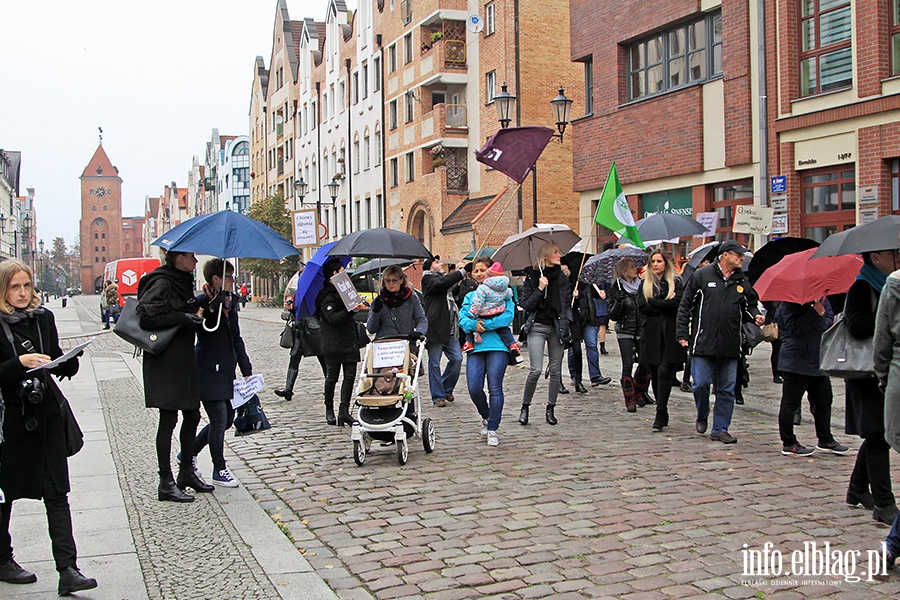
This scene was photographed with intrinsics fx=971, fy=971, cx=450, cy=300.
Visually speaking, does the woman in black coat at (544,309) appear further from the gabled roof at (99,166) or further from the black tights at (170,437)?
the gabled roof at (99,166)

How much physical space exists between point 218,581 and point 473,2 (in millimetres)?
35250

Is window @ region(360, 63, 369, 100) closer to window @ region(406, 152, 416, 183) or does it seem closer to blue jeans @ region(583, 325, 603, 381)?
window @ region(406, 152, 416, 183)

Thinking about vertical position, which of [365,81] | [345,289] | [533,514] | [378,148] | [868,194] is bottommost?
[533,514]

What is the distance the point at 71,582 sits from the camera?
4.98m

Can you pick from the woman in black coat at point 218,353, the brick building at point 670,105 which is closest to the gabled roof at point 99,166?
the brick building at point 670,105

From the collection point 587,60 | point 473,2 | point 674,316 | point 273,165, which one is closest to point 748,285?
point 674,316

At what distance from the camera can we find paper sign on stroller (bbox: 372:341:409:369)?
8.88m

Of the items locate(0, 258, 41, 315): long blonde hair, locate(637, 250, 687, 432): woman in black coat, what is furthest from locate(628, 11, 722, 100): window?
locate(0, 258, 41, 315): long blonde hair

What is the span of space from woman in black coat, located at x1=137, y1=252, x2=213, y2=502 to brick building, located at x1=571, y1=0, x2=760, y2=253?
50.9 ft

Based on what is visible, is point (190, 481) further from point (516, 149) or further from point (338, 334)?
point (516, 149)

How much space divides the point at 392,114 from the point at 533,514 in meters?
40.3

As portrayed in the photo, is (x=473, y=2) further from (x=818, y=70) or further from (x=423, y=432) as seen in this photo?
(x=423, y=432)

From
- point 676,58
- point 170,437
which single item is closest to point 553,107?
point 676,58

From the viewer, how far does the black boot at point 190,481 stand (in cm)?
733
